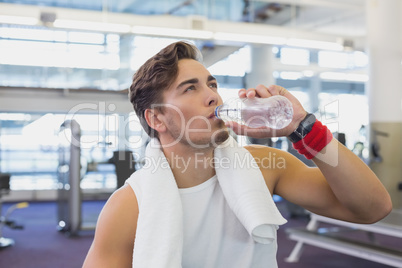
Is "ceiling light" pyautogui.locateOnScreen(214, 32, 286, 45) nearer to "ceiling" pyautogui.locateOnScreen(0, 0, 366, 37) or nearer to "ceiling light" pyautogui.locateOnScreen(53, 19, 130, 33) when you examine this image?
"ceiling light" pyautogui.locateOnScreen(53, 19, 130, 33)

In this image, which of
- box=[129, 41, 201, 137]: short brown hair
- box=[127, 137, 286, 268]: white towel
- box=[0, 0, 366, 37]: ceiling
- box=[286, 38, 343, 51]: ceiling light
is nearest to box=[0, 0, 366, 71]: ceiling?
box=[0, 0, 366, 37]: ceiling

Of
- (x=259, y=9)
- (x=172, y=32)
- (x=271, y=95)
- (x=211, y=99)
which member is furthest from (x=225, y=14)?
(x=271, y=95)

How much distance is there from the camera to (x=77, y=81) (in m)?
7.22

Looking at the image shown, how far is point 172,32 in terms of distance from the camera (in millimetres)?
5121

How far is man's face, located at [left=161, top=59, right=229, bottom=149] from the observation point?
1.27 m

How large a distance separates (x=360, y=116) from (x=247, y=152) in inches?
281

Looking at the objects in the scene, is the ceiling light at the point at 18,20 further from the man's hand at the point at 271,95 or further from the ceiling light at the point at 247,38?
the man's hand at the point at 271,95

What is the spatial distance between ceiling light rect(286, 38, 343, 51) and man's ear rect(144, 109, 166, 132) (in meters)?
4.62

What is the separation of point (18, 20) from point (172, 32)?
175 centimetres

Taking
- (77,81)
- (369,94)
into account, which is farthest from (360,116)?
(77,81)

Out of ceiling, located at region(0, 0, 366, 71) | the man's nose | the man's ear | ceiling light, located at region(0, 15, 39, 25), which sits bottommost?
the man's ear

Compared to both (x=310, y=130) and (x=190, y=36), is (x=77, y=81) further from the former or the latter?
(x=310, y=130)

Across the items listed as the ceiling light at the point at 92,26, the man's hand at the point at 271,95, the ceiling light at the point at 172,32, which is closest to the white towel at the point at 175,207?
the man's hand at the point at 271,95

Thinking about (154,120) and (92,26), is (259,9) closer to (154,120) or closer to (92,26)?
(92,26)
